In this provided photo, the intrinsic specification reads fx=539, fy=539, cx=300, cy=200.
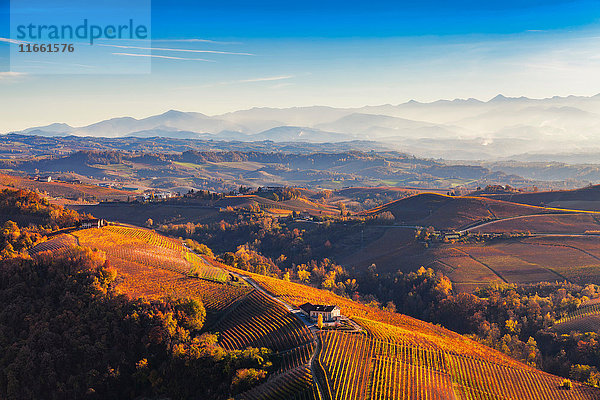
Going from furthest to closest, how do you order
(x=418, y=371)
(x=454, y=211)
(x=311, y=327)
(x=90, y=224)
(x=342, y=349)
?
1. (x=454, y=211)
2. (x=90, y=224)
3. (x=311, y=327)
4. (x=342, y=349)
5. (x=418, y=371)

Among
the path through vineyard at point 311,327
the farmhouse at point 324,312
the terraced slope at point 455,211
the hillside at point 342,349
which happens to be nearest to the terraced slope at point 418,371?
the hillside at point 342,349

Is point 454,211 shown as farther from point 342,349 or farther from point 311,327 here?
point 342,349

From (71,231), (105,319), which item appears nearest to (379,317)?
(105,319)

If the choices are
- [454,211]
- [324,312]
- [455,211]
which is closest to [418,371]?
[324,312]

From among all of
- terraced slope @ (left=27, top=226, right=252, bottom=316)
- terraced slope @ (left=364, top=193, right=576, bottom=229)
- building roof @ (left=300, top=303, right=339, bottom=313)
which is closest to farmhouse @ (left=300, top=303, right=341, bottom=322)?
building roof @ (left=300, top=303, right=339, bottom=313)

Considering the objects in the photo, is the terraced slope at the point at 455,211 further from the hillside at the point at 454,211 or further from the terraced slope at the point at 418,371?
the terraced slope at the point at 418,371

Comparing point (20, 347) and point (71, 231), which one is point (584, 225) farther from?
point (20, 347)
